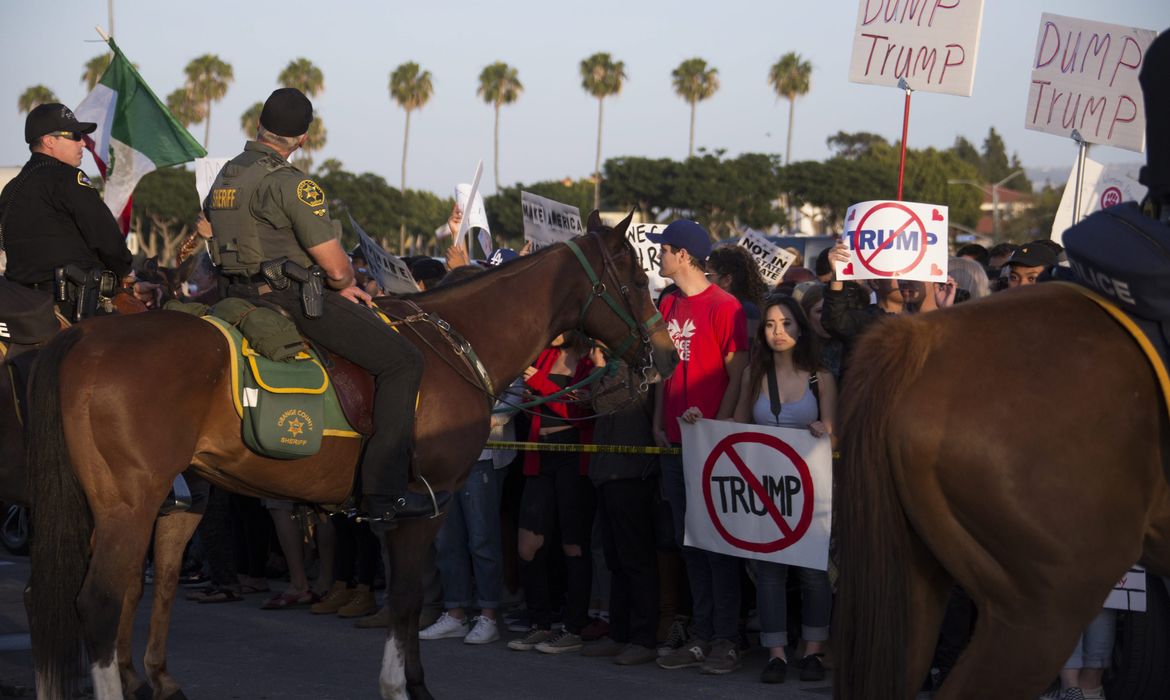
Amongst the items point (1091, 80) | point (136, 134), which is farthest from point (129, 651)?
point (1091, 80)

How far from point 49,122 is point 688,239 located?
165 inches

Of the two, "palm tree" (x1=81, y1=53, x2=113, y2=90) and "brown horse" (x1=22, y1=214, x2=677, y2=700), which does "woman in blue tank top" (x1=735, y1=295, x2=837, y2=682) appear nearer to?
"brown horse" (x1=22, y1=214, x2=677, y2=700)

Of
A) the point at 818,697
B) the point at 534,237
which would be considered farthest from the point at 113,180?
the point at 818,697

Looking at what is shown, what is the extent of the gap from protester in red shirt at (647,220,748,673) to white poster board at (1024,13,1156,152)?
449cm

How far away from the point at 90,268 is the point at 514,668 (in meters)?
3.86

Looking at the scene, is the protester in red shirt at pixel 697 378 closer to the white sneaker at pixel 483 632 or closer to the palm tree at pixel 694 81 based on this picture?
→ the white sneaker at pixel 483 632

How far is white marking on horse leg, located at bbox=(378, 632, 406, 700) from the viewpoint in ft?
23.5

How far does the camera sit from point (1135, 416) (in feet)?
14.1

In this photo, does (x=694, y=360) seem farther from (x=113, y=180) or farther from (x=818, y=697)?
(x=113, y=180)

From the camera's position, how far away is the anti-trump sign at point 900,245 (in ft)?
28.9

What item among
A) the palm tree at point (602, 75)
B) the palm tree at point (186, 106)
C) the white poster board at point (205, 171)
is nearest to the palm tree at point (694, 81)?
the palm tree at point (602, 75)

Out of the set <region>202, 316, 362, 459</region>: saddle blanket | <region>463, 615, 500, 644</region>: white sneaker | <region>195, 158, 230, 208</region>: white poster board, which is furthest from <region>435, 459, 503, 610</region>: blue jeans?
<region>195, 158, 230, 208</region>: white poster board

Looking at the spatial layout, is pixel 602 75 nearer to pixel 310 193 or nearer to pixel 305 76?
pixel 305 76

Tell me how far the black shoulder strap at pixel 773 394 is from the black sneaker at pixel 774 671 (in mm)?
1549
